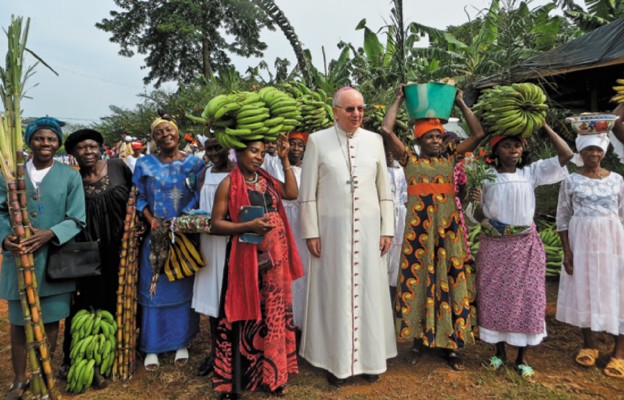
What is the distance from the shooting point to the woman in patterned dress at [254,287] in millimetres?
3004

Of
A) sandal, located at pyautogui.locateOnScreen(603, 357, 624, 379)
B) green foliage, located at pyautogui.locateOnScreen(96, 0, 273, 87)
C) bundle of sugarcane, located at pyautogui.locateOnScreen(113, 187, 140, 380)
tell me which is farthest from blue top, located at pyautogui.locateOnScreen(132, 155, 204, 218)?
green foliage, located at pyautogui.locateOnScreen(96, 0, 273, 87)

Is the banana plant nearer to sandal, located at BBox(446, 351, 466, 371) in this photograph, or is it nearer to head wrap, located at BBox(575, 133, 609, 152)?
head wrap, located at BBox(575, 133, 609, 152)

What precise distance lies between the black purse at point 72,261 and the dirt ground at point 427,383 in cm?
100

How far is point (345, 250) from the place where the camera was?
131 inches

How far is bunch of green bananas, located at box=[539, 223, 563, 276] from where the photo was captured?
6361mm

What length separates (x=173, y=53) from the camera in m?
26.8

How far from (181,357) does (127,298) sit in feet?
2.47

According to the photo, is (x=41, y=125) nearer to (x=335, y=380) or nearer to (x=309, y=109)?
(x=309, y=109)

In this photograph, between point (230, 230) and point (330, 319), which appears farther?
point (330, 319)

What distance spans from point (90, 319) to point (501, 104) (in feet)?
12.2

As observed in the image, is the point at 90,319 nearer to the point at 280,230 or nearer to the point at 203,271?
the point at 203,271

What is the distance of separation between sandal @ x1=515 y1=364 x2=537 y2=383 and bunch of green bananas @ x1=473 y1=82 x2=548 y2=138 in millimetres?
1886

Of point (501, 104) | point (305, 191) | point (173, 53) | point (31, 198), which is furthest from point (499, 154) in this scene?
point (173, 53)

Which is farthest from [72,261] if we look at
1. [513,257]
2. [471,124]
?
[513,257]
